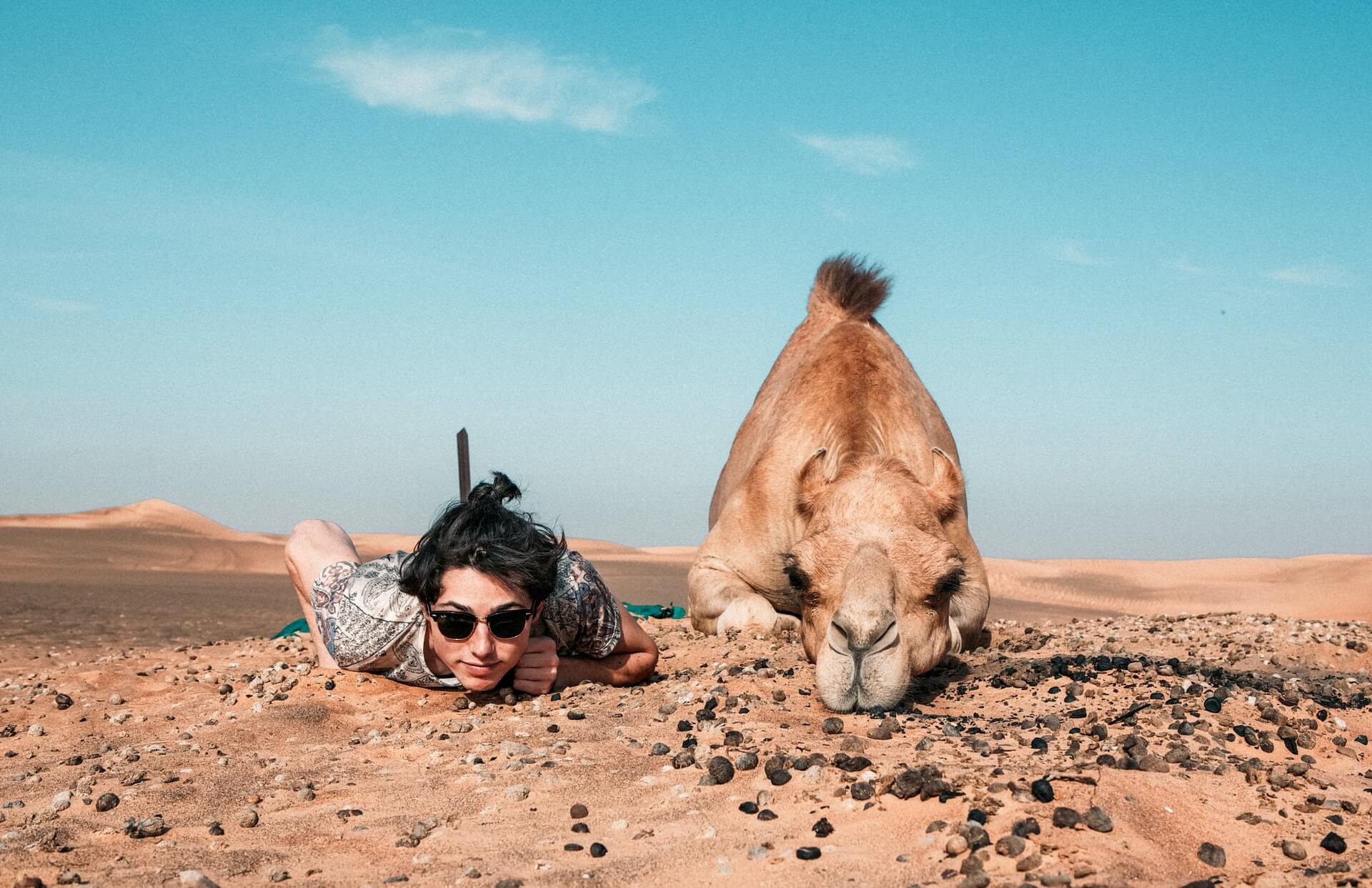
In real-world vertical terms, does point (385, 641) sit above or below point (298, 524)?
below

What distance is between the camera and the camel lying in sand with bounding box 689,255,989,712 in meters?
5.74

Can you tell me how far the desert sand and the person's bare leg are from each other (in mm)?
280

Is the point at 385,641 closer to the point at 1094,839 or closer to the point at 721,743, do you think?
the point at 721,743

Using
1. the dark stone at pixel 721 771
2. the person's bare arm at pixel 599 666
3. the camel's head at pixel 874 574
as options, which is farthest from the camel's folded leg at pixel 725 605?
the dark stone at pixel 721 771

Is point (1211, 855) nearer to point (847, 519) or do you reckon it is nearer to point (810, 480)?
point (847, 519)

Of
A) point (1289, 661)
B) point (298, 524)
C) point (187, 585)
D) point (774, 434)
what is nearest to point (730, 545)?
point (774, 434)

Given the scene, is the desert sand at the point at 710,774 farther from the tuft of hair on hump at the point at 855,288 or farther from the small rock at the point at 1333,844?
the tuft of hair on hump at the point at 855,288

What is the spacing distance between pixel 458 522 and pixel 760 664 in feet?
7.49

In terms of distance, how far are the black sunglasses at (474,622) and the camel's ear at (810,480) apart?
221cm

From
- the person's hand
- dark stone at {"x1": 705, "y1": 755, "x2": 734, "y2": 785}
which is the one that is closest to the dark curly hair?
the person's hand

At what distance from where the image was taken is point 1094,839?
353 cm

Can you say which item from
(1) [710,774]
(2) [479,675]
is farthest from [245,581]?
(1) [710,774]

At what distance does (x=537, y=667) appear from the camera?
6.23m

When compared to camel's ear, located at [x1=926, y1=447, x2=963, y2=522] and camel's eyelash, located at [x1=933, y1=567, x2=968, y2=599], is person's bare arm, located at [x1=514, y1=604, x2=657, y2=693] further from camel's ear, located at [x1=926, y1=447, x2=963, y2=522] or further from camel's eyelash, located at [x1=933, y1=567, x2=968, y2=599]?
camel's ear, located at [x1=926, y1=447, x2=963, y2=522]
